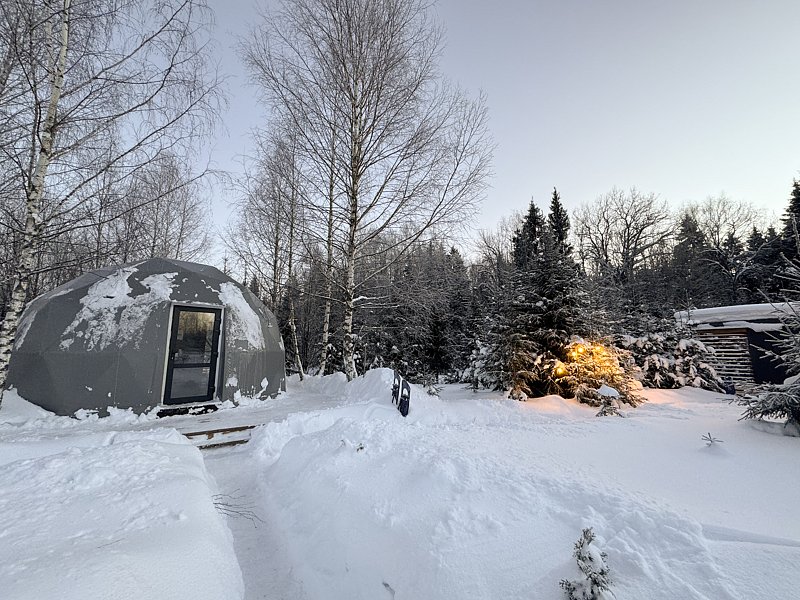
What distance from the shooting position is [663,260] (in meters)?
28.9

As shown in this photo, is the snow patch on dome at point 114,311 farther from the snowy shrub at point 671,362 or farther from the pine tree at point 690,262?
the pine tree at point 690,262

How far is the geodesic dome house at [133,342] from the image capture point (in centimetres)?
640

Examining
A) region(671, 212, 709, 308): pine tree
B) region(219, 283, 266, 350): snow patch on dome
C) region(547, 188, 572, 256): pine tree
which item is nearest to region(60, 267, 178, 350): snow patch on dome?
region(219, 283, 266, 350): snow patch on dome

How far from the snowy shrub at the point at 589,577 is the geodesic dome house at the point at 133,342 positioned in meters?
8.03

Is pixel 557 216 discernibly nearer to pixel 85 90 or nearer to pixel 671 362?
pixel 671 362

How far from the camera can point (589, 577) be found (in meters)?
1.59

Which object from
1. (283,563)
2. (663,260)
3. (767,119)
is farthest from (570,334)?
(663,260)

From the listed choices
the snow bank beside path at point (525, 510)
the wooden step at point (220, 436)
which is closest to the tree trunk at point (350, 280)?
the wooden step at point (220, 436)

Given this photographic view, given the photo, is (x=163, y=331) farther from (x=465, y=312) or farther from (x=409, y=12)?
(x=465, y=312)

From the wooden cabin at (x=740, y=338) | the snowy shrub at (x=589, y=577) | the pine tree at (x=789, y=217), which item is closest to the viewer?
the snowy shrub at (x=589, y=577)

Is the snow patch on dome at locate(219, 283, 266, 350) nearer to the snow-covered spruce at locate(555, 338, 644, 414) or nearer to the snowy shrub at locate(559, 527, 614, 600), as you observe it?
the snow-covered spruce at locate(555, 338, 644, 414)

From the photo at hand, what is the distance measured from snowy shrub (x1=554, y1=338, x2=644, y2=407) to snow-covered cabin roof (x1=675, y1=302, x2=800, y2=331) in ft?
20.5

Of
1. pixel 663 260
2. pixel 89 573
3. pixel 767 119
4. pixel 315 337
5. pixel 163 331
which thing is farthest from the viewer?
pixel 663 260

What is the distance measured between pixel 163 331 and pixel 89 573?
7.04m
